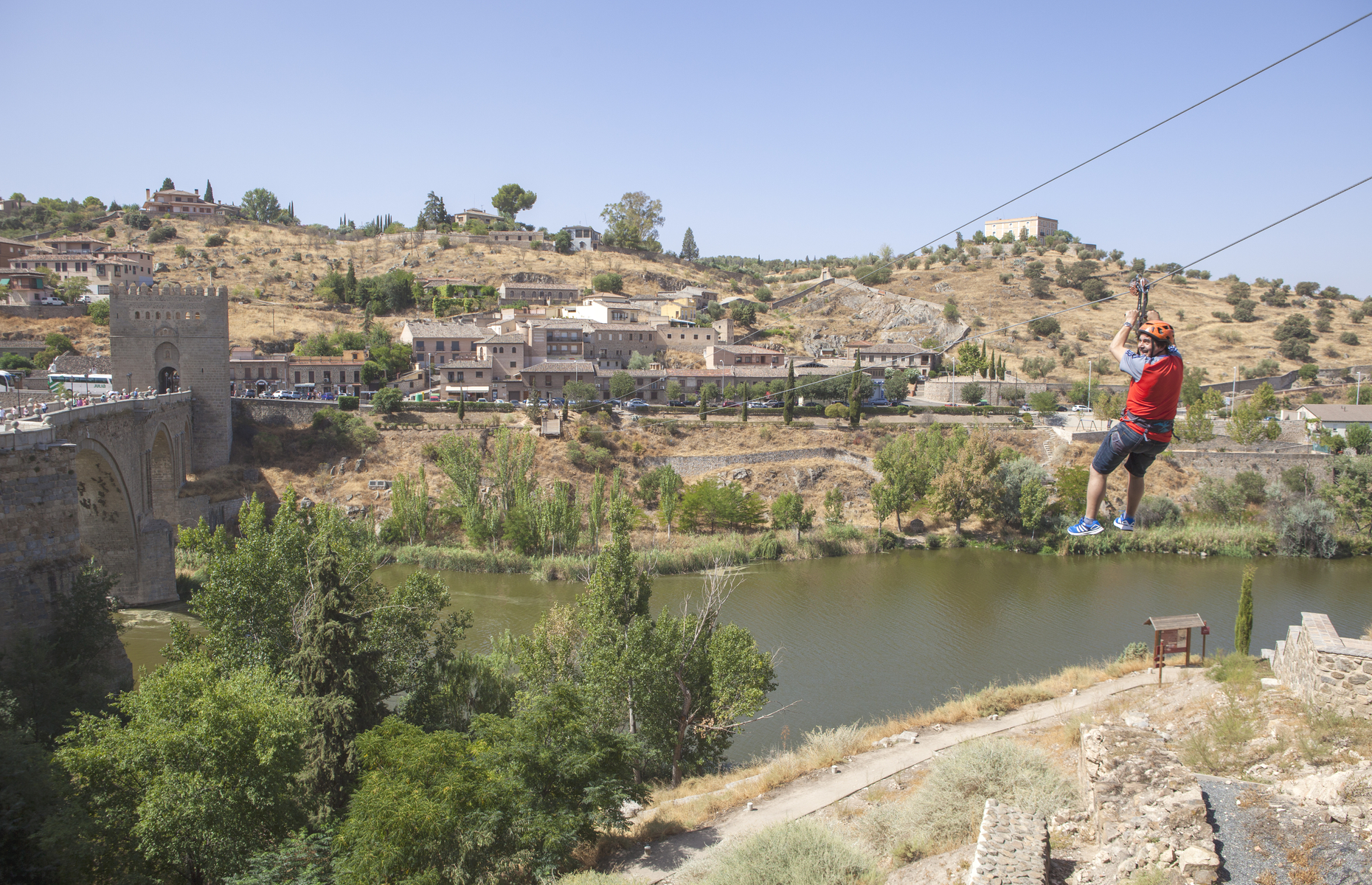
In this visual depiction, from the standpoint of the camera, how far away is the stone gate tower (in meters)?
30.0

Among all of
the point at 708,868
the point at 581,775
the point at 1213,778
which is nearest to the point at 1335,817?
the point at 1213,778

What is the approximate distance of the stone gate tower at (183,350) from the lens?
98.5ft

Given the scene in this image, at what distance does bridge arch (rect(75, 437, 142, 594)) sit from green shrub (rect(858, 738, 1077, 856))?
20.6 m

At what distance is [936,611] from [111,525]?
22034mm

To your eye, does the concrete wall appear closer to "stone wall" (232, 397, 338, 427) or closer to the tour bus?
the tour bus

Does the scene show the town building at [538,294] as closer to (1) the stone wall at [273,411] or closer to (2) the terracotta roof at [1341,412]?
(1) the stone wall at [273,411]

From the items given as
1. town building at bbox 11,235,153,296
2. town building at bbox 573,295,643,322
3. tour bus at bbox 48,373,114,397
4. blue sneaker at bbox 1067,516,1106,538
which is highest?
town building at bbox 11,235,153,296

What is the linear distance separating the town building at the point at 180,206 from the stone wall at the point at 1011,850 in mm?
75615

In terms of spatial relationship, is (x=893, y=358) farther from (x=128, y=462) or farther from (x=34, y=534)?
(x=34, y=534)

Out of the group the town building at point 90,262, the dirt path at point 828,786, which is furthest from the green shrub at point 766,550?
the town building at point 90,262

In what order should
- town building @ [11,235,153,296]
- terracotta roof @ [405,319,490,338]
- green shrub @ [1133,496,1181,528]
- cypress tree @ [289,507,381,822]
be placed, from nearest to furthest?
cypress tree @ [289,507,381,822]
green shrub @ [1133,496,1181,528]
terracotta roof @ [405,319,490,338]
town building @ [11,235,153,296]

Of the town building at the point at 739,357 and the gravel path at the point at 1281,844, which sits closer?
the gravel path at the point at 1281,844

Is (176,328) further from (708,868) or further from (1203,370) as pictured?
(1203,370)

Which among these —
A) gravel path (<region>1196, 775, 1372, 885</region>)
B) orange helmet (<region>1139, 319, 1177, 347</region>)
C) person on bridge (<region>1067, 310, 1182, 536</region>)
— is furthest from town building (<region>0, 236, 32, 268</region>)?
gravel path (<region>1196, 775, 1372, 885</region>)
